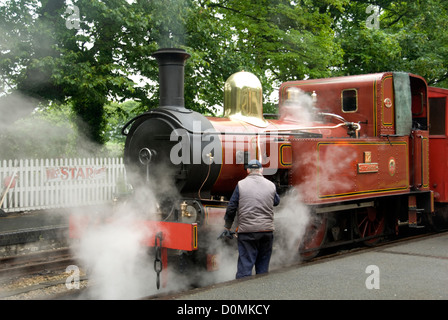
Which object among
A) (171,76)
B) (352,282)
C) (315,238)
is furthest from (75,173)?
(352,282)

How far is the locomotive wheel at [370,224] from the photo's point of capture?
8.41m

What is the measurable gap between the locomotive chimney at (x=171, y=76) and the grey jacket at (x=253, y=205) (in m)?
1.45

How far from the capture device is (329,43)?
1532 centimetres

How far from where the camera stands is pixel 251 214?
221 inches

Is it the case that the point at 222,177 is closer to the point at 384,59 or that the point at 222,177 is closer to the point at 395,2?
the point at 384,59

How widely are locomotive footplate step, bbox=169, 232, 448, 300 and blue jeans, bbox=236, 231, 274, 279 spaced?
0.25m

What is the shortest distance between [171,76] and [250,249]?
2337 mm

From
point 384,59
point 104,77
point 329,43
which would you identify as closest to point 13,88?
point 104,77

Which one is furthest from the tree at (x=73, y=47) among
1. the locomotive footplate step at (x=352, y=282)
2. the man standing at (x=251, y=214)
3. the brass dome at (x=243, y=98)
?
the locomotive footplate step at (x=352, y=282)

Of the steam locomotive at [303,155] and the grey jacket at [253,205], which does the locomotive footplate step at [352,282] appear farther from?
the steam locomotive at [303,155]

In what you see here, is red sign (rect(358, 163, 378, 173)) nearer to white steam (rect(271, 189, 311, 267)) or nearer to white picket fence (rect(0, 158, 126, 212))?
white steam (rect(271, 189, 311, 267))

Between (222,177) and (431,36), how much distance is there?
15826 mm

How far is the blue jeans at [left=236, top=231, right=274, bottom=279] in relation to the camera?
223 inches

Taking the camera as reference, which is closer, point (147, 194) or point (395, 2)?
point (147, 194)
